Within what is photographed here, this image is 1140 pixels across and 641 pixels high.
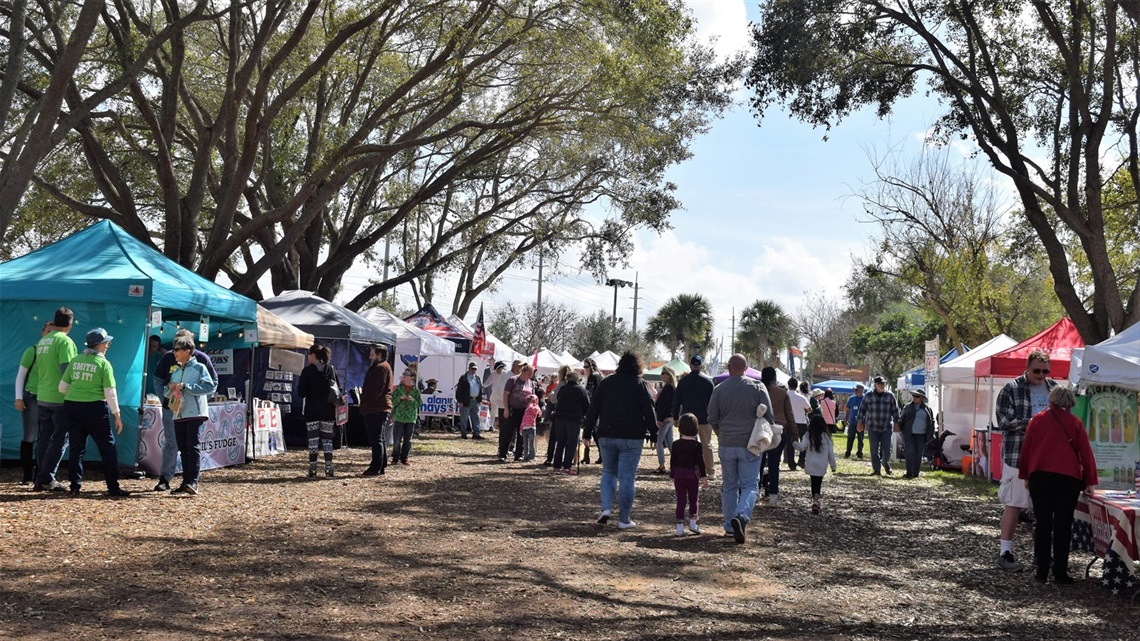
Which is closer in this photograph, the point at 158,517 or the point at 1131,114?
A: the point at 158,517

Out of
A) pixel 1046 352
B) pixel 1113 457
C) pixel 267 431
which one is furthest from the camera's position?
pixel 1046 352

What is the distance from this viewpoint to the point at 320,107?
2505 cm

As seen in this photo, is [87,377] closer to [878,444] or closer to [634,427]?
[634,427]

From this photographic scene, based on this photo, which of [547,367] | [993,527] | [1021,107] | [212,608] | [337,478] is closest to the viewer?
[212,608]

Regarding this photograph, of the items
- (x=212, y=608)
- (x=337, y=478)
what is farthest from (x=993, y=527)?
(x=212, y=608)

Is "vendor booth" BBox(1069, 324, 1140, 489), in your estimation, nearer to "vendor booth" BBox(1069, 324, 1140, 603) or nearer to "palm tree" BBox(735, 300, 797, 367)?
"vendor booth" BBox(1069, 324, 1140, 603)

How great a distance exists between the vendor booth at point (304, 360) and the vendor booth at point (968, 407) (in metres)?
10.8

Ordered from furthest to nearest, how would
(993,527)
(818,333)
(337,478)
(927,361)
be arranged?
1. (818,333)
2. (927,361)
3. (337,478)
4. (993,527)

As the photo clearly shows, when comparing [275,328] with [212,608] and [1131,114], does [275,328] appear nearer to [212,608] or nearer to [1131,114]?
[212,608]

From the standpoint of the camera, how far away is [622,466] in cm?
1093

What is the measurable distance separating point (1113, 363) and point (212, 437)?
1064cm

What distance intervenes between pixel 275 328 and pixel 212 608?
1142 cm

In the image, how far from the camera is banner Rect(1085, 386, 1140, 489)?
44.2 ft

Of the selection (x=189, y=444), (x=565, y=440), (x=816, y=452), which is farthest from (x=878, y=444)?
(x=189, y=444)
